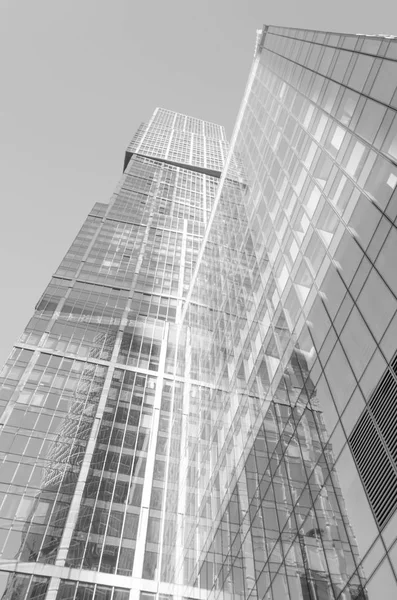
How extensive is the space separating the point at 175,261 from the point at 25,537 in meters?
59.2

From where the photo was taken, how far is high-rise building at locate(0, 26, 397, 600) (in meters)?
16.6

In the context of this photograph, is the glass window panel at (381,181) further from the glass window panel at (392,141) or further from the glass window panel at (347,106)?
the glass window panel at (347,106)

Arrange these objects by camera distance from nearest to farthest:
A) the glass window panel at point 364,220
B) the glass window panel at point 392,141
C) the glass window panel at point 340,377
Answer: the glass window panel at point 340,377 → the glass window panel at point 392,141 → the glass window panel at point 364,220

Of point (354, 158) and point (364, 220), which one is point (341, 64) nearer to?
point (354, 158)

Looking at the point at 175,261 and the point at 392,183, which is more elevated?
the point at 392,183

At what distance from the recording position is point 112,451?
49062mm

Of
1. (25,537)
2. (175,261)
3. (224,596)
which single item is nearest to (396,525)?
(224,596)

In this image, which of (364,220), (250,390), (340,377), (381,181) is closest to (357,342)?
(340,377)

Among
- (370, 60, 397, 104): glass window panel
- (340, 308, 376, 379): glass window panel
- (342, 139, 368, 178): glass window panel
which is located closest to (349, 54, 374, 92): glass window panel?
(370, 60, 397, 104): glass window panel

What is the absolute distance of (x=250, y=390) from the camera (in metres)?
28.3

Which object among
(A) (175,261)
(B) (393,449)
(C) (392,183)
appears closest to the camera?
(B) (393,449)

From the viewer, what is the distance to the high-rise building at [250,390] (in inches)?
653

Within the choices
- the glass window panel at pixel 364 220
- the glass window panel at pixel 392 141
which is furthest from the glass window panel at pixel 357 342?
the glass window panel at pixel 392 141

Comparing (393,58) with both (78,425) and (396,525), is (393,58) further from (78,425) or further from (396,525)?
(78,425)
